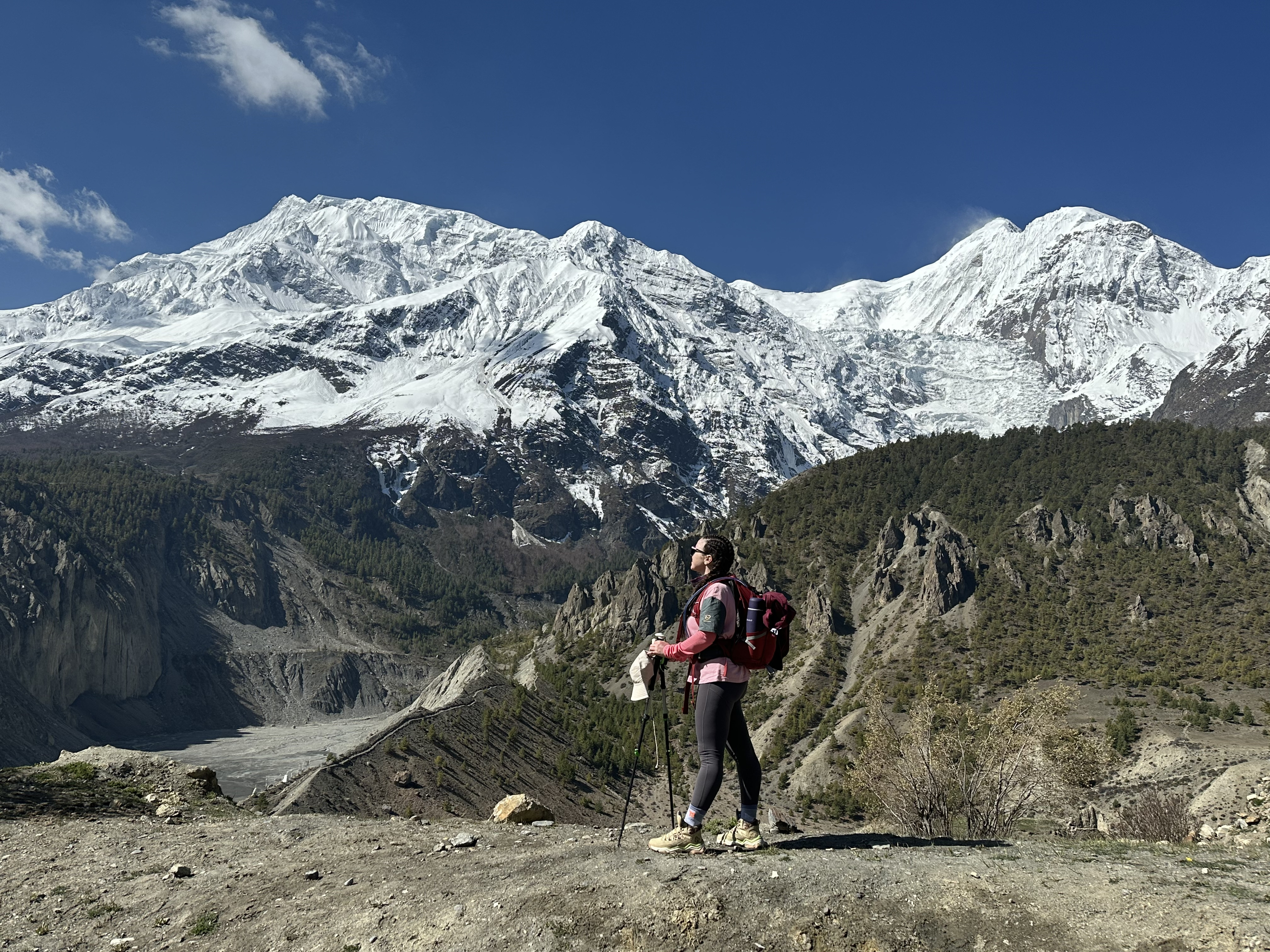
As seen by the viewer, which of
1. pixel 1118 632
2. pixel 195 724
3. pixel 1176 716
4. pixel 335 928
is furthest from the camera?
pixel 195 724

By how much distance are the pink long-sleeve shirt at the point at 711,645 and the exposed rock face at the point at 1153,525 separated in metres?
98.7

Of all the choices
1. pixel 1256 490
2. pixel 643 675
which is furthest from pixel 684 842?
pixel 1256 490

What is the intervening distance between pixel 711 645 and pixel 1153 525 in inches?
4124

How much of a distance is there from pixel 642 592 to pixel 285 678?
344 ft

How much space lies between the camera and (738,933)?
799 cm

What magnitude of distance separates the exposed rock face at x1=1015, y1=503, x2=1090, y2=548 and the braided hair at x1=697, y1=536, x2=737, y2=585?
102 m

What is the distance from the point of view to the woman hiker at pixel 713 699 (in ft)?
32.0

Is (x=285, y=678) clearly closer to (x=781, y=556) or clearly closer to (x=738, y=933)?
(x=781, y=556)

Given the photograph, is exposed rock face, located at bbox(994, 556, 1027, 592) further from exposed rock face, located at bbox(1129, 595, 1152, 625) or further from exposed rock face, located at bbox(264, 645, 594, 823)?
exposed rock face, located at bbox(264, 645, 594, 823)

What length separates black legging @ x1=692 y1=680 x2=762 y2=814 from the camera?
981 cm

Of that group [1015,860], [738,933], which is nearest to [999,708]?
[1015,860]

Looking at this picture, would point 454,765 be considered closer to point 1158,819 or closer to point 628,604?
point 1158,819

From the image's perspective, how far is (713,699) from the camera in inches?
386

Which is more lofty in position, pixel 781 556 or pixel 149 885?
pixel 781 556
